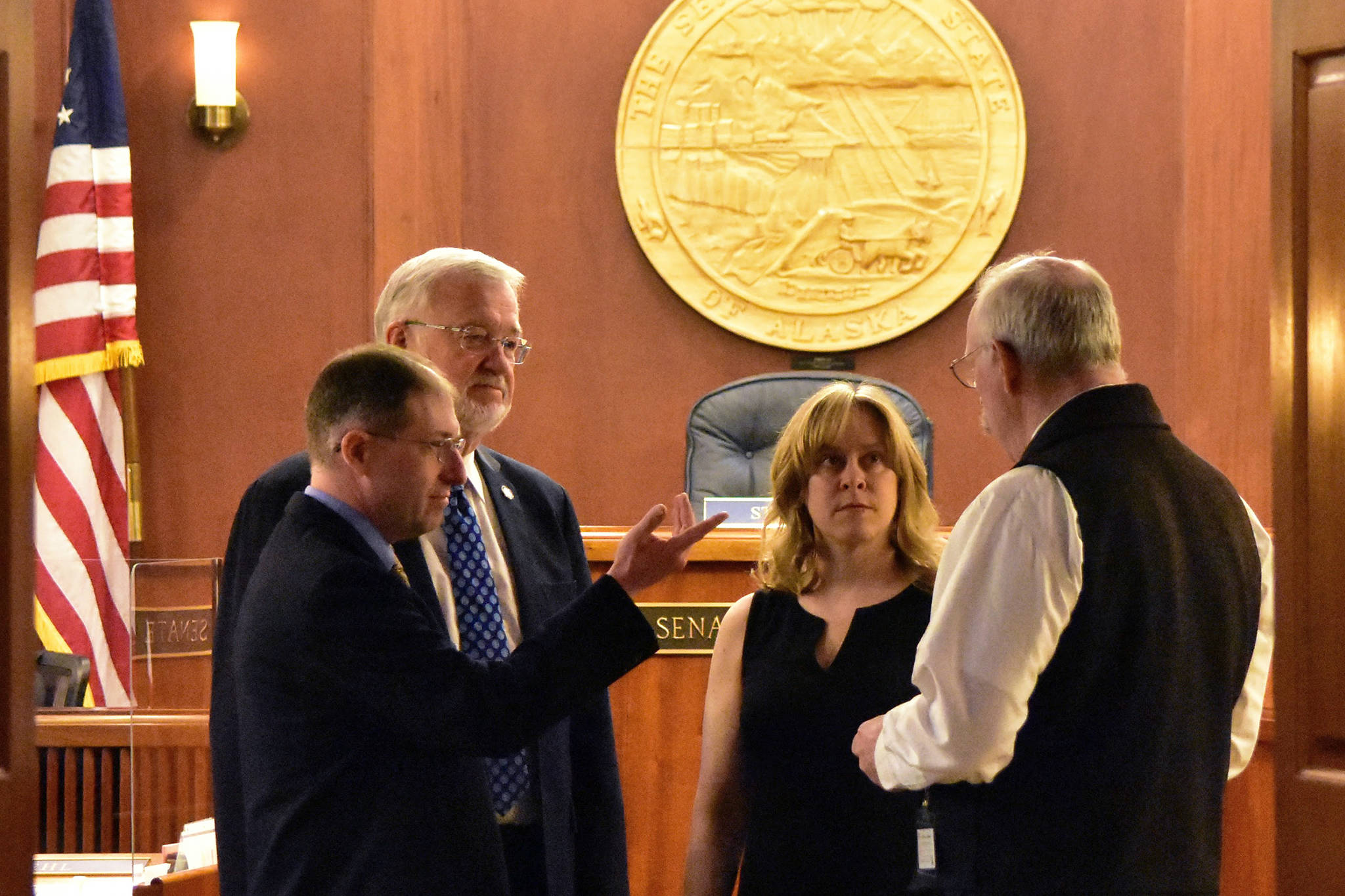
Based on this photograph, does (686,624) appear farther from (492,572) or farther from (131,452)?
(131,452)

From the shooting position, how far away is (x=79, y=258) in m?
5.07

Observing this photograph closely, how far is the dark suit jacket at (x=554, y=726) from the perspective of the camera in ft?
6.59

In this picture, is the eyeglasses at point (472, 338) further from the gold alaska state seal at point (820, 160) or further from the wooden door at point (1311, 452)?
the gold alaska state seal at point (820, 160)

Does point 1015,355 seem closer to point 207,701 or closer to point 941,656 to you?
point 941,656

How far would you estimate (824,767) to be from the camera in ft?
7.08

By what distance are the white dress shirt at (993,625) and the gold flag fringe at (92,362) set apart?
3.94 m

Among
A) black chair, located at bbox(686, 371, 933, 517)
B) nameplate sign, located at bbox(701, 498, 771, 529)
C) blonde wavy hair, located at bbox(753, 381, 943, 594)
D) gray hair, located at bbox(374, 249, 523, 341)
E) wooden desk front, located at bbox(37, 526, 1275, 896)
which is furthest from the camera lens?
black chair, located at bbox(686, 371, 933, 517)

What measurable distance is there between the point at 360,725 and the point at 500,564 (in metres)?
0.54

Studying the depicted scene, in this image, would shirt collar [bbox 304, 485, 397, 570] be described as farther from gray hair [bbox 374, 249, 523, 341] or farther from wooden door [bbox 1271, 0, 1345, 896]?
wooden door [bbox 1271, 0, 1345, 896]

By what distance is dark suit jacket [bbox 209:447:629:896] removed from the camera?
6.59ft

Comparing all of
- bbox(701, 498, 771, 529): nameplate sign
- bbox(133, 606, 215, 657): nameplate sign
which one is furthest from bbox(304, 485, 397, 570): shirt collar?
bbox(701, 498, 771, 529): nameplate sign

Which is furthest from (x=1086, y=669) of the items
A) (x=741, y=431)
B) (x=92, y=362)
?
(x=92, y=362)

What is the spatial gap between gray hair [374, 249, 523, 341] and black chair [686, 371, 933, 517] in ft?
8.41

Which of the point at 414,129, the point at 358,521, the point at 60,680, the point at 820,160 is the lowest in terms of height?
the point at 60,680
